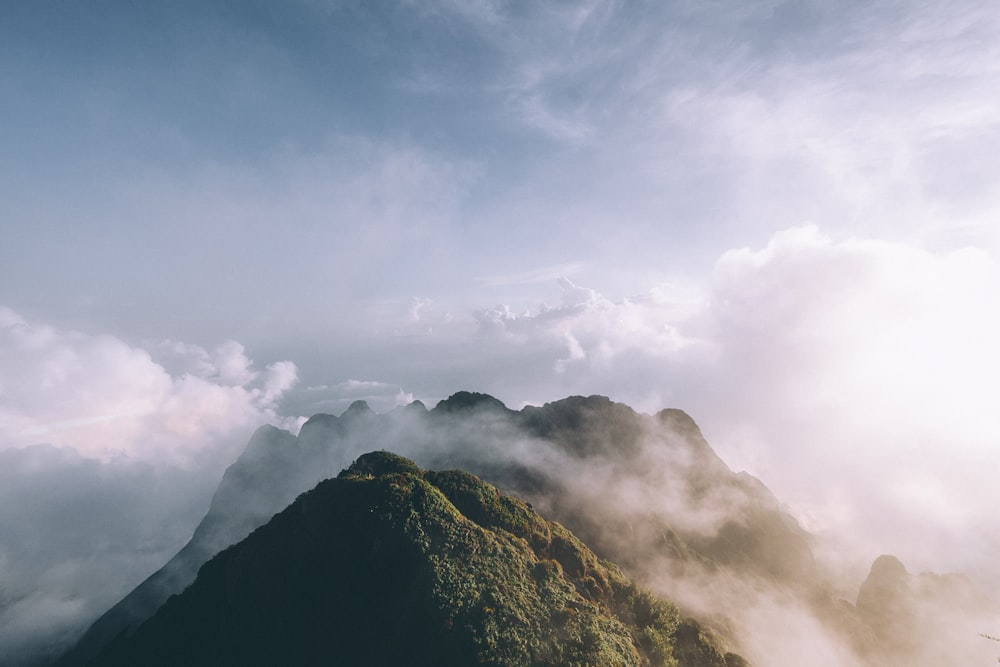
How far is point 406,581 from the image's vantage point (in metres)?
48.1

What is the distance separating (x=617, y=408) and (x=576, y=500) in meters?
48.9

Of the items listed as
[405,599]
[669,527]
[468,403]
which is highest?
[468,403]

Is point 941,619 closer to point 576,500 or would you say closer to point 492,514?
point 576,500

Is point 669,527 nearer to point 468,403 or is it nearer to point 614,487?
point 614,487

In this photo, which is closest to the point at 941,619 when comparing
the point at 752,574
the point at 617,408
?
the point at 752,574

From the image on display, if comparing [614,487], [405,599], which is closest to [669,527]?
[614,487]

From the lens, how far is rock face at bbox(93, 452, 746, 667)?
139 feet

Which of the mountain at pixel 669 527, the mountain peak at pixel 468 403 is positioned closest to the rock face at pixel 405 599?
the mountain at pixel 669 527

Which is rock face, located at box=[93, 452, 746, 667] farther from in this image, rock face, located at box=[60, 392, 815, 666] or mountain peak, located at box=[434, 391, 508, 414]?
mountain peak, located at box=[434, 391, 508, 414]

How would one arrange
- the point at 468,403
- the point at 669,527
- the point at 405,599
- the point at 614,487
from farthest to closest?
the point at 468,403 → the point at 614,487 → the point at 669,527 → the point at 405,599

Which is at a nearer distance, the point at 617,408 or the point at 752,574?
the point at 752,574

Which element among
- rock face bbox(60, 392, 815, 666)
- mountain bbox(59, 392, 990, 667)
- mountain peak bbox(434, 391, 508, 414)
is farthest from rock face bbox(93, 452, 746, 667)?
mountain peak bbox(434, 391, 508, 414)

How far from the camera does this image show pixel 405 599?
46.3 meters

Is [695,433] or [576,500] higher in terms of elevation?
[695,433]
